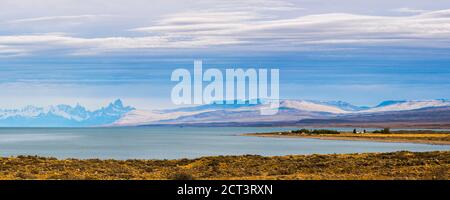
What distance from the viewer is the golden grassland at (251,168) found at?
34.6m

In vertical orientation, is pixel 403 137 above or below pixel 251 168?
below

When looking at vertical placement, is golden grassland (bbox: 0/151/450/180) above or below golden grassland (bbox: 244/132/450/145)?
above

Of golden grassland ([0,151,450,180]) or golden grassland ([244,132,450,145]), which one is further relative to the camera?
golden grassland ([244,132,450,145])

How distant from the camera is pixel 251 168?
131 feet

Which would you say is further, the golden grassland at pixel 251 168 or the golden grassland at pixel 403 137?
the golden grassland at pixel 403 137

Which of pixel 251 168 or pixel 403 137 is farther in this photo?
pixel 403 137

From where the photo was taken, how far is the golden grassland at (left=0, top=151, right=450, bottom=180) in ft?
114

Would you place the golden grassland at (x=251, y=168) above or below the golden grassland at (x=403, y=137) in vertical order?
above
